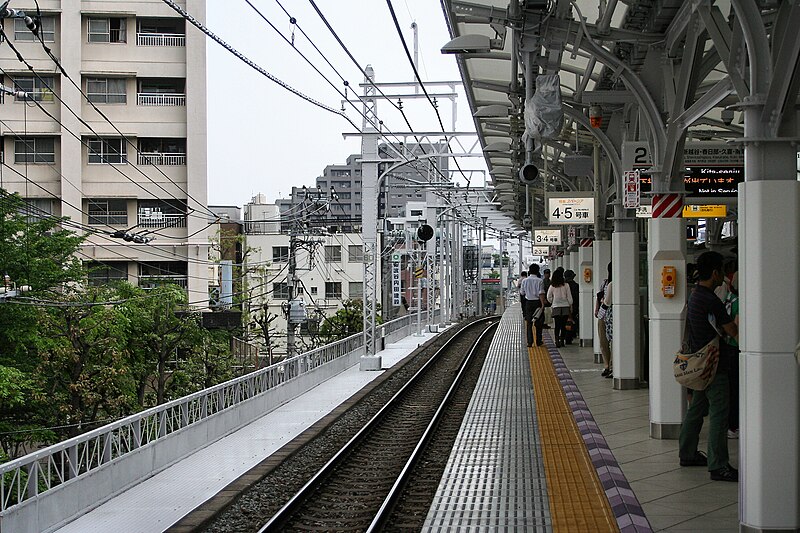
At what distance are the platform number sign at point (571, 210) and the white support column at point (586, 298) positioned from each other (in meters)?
5.09

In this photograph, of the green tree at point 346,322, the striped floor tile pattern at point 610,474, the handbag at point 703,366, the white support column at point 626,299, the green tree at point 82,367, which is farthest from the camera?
the green tree at point 346,322

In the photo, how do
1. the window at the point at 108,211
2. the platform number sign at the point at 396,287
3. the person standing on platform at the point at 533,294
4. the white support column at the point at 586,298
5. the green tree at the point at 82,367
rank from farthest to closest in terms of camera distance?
the platform number sign at the point at 396,287, the window at the point at 108,211, the green tree at the point at 82,367, the white support column at the point at 586,298, the person standing on platform at the point at 533,294

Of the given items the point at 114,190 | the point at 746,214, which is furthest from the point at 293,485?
the point at 114,190

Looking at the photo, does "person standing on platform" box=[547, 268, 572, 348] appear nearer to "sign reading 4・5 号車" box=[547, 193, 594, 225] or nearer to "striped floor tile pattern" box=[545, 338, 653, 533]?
"sign reading 4・5 号車" box=[547, 193, 594, 225]

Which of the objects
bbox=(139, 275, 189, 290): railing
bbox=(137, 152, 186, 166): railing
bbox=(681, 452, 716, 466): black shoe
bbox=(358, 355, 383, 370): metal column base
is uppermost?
bbox=(137, 152, 186, 166): railing

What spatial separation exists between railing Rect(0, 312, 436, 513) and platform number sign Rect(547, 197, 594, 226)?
515 centimetres

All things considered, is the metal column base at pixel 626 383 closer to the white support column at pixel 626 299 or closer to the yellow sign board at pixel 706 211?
the white support column at pixel 626 299

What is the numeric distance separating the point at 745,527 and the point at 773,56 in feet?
9.41

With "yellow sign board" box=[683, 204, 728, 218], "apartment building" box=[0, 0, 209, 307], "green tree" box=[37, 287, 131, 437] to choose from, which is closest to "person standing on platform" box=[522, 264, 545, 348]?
"yellow sign board" box=[683, 204, 728, 218]

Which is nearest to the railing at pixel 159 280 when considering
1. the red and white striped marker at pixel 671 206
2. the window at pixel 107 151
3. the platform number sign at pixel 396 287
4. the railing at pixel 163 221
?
the railing at pixel 163 221

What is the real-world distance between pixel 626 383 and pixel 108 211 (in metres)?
29.8

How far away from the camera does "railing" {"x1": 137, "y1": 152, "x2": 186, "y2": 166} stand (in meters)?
39.4

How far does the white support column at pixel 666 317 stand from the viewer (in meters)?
9.79

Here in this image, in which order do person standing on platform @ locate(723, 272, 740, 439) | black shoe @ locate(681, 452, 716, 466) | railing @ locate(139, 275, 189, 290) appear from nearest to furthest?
black shoe @ locate(681, 452, 716, 466)
person standing on platform @ locate(723, 272, 740, 439)
railing @ locate(139, 275, 189, 290)
